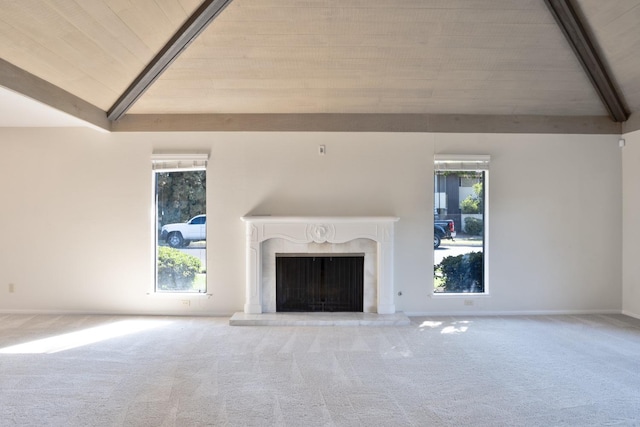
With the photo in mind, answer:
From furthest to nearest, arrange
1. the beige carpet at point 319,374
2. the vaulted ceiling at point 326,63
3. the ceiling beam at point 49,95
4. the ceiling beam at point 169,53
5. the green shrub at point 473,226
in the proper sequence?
the green shrub at point 473,226, the ceiling beam at point 169,53, the vaulted ceiling at point 326,63, the ceiling beam at point 49,95, the beige carpet at point 319,374

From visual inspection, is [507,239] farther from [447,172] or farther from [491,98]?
[491,98]

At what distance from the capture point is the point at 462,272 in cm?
548

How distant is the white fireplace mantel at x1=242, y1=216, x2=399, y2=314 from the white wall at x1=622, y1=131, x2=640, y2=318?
314 cm

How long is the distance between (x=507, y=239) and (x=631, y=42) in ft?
8.29

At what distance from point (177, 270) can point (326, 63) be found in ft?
10.7

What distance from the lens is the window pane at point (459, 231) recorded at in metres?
5.44

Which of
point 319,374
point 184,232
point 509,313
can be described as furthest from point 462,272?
point 184,232

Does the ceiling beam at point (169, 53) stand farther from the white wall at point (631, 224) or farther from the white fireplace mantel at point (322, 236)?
the white wall at point (631, 224)

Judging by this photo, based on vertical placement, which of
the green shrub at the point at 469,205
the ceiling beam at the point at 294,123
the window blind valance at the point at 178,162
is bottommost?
the green shrub at the point at 469,205

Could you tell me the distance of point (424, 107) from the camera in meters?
5.16

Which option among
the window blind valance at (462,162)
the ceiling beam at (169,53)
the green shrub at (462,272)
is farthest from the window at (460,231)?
the ceiling beam at (169,53)

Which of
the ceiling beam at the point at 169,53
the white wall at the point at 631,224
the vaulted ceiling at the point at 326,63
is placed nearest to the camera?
the vaulted ceiling at the point at 326,63

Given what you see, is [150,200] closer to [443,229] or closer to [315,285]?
[315,285]

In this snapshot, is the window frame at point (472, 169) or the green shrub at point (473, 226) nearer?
the window frame at point (472, 169)
